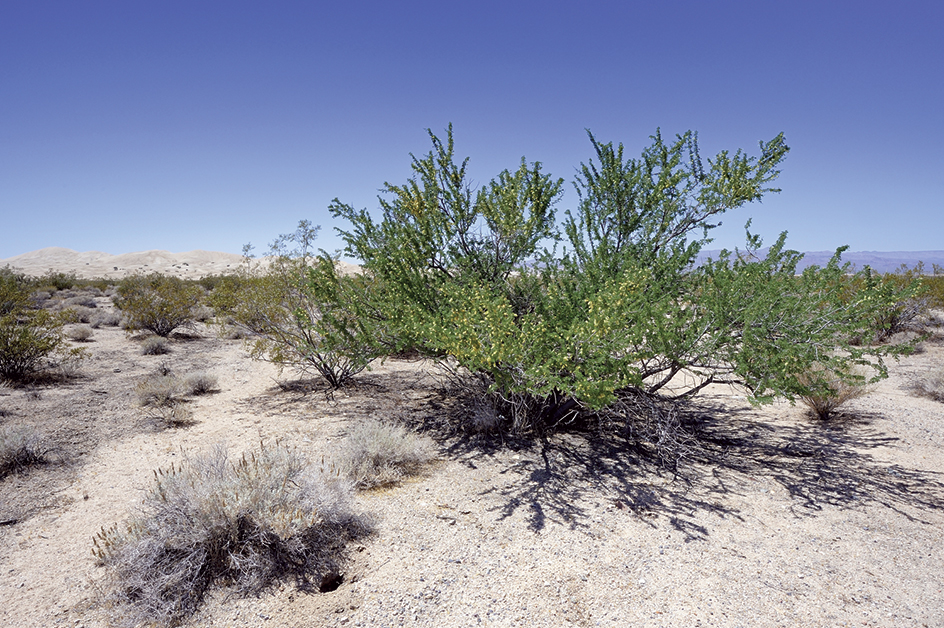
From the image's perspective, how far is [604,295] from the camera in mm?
4508

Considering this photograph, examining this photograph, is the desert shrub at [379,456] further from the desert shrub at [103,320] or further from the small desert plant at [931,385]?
the desert shrub at [103,320]

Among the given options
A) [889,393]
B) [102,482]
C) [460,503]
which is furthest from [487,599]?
[889,393]

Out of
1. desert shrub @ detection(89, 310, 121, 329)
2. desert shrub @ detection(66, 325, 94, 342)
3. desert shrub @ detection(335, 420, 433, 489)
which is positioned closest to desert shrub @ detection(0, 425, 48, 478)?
desert shrub @ detection(335, 420, 433, 489)

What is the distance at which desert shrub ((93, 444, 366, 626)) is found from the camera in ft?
11.1

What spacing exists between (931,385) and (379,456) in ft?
33.8

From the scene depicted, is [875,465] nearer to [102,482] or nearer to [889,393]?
[889,393]

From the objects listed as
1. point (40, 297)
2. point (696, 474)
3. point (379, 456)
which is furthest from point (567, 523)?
point (40, 297)

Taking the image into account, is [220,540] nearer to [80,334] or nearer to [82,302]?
[80,334]

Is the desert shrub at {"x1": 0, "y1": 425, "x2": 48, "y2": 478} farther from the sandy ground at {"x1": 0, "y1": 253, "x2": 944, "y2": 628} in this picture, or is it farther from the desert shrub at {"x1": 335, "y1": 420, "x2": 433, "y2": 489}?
the desert shrub at {"x1": 335, "y1": 420, "x2": 433, "y2": 489}

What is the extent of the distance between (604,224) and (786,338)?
2.86 metres

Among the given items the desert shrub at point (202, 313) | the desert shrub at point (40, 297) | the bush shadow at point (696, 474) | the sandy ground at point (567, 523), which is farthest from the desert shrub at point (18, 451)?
the desert shrub at point (40, 297)

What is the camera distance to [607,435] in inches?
267

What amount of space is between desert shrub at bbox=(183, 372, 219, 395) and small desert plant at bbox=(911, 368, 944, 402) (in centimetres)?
1356

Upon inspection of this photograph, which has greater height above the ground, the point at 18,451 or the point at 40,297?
the point at 40,297
